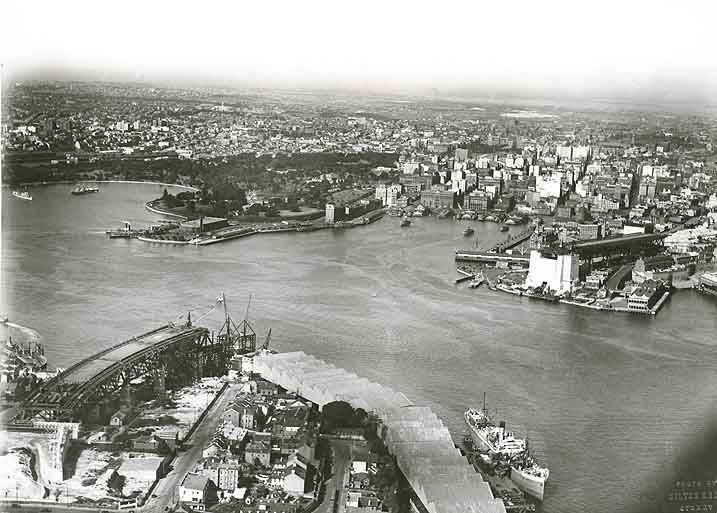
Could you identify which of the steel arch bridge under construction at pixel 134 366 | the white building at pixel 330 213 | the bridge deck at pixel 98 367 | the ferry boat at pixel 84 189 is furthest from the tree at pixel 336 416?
the ferry boat at pixel 84 189

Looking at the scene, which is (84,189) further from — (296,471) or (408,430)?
(296,471)

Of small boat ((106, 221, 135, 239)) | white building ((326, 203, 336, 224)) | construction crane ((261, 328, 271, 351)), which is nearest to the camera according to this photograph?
construction crane ((261, 328, 271, 351))

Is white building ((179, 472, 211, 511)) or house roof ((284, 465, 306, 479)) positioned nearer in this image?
white building ((179, 472, 211, 511))

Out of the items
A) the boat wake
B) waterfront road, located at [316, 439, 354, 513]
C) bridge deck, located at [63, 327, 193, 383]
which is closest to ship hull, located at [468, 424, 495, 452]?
waterfront road, located at [316, 439, 354, 513]

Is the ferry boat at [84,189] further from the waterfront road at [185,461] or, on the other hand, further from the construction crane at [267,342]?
the waterfront road at [185,461]

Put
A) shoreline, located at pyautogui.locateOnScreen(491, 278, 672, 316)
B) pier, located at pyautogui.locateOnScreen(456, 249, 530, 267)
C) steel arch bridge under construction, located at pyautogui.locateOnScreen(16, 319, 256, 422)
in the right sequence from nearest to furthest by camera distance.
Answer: steel arch bridge under construction, located at pyautogui.locateOnScreen(16, 319, 256, 422)
shoreline, located at pyautogui.locateOnScreen(491, 278, 672, 316)
pier, located at pyautogui.locateOnScreen(456, 249, 530, 267)

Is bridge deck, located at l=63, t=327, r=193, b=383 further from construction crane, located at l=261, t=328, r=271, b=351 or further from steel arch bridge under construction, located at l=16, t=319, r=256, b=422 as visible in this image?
construction crane, located at l=261, t=328, r=271, b=351

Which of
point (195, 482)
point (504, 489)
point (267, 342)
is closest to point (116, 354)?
point (267, 342)
